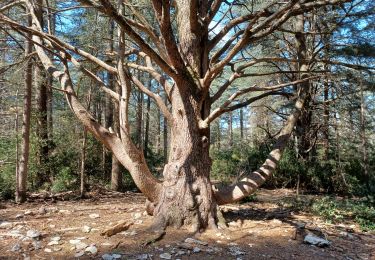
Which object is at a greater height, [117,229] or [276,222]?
[117,229]

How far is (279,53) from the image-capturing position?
10578 mm

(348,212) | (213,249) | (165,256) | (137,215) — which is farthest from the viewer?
(348,212)

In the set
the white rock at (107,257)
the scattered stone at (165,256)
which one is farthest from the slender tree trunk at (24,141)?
the scattered stone at (165,256)

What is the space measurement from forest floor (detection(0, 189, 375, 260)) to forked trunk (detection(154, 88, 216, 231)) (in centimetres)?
23

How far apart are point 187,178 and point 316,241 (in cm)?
193

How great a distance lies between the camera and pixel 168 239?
3.94 m

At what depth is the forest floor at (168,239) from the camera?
139 inches

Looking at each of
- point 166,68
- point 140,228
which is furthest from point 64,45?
point 140,228

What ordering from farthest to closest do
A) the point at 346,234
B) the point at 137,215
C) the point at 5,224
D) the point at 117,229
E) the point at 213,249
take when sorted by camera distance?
the point at 137,215, the point at 346,234, the point at 5,224, the point at 117,229, the point at 213,249

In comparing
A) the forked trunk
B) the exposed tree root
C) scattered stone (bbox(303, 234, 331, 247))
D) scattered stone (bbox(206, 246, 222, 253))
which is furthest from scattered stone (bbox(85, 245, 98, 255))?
scattered stone (bbox(303, 234, 331, 247))

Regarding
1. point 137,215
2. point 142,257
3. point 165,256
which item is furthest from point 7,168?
point 165,256

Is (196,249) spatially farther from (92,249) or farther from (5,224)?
(5,224)

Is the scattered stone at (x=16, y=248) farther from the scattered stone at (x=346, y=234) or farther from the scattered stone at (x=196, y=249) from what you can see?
the scattered stone at (x=346, y=234)

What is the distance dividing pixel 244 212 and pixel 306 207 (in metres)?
1.56
